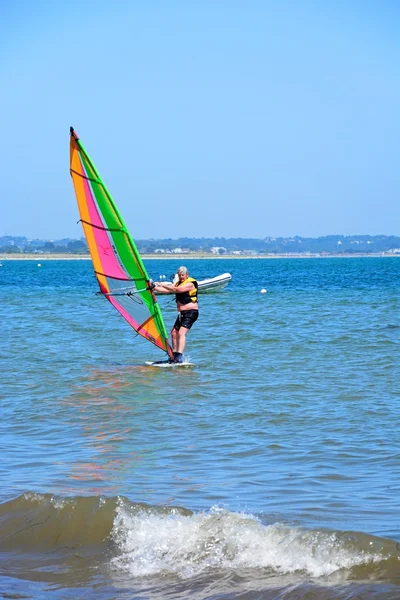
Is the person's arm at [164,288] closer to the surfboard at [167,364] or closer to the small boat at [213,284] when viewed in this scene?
the surfboard at [167,364]

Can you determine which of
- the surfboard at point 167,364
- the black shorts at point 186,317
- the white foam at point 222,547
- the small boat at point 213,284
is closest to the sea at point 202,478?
the white foam at point 222,547

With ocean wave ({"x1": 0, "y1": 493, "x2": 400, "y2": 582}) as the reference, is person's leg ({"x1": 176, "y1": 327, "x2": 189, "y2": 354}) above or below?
above

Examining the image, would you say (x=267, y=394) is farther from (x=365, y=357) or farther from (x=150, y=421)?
(x=365, y=357)

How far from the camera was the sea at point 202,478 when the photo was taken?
15.1 ft

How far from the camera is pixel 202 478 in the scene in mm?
6270

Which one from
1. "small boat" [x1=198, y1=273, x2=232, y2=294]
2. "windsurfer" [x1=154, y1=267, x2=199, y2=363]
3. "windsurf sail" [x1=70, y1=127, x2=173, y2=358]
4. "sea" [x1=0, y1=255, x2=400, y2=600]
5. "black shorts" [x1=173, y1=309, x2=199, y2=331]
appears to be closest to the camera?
"sea" [x1=0, y1=255, x2=400, y2=600]

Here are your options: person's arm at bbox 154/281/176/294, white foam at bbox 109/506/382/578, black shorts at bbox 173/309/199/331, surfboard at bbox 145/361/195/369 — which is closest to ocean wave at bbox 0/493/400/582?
white foam at bbox 109/506/382/578

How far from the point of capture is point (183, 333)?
12055 mm

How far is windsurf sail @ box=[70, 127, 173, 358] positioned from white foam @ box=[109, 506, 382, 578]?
6.40 meters

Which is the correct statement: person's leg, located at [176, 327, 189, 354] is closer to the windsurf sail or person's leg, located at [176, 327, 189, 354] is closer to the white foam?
the windsurf sail

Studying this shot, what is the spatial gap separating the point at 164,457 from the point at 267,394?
3083 millimetres

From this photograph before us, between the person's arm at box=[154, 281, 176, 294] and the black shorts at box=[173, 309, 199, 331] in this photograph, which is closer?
the person's arm at box=[154, 281, 176, 294]

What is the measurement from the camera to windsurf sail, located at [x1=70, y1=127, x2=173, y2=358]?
1131cm

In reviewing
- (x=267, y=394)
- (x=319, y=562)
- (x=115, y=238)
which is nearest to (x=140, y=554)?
(x=319, y=562)
